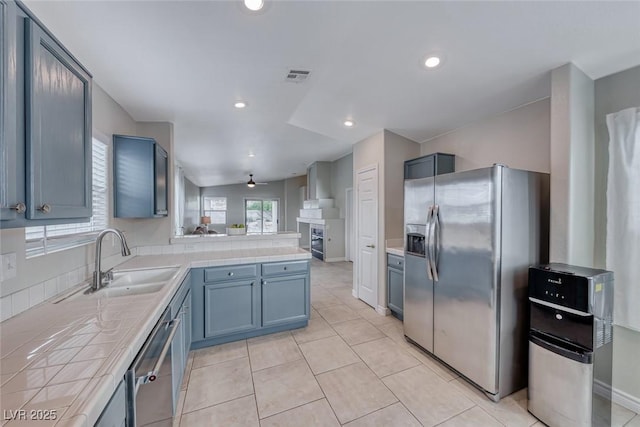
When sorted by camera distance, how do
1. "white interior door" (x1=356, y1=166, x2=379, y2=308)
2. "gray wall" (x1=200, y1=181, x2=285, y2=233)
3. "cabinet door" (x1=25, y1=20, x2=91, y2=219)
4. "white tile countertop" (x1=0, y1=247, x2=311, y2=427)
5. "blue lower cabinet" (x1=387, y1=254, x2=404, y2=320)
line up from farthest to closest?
"gray wall" (x1=200, y1=181, x2=285, y2=233), "white interior door" (x1=356, y1=166, x2=379, y2=308), "blue lower cabinet" (x1=387, y1=254, x2=404, y2=320), "cabinet door" (x1=25, y1=20, x2=91, y2=219), "white tile countertop" (x1=0, y1=247, x2=311, y2=427)

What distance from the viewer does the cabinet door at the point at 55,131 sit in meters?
0.96

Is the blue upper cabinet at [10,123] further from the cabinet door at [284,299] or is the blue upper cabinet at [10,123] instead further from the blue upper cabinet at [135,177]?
the cabinet door at [284,299]

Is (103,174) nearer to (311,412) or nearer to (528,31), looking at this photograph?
(311,412)

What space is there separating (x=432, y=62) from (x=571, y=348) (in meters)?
2.27

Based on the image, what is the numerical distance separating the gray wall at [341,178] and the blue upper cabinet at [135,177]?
15.3 feet

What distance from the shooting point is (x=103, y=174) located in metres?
2.33

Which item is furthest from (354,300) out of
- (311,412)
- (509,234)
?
(509,234)

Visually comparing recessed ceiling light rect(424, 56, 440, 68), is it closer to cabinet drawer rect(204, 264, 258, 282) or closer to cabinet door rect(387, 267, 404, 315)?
cabinet door rect(387, 267, 404, 315)

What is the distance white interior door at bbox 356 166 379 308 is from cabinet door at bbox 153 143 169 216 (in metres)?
2.68

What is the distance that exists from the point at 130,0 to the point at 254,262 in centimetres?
224

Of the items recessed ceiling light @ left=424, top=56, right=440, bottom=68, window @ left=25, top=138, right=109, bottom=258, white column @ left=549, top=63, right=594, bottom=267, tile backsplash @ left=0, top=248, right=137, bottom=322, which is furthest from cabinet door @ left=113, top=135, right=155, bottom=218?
white column @ left=549, top=63, right=594, bottom=267

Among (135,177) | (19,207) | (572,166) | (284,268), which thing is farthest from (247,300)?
(572,166)

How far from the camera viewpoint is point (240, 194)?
1075 centimetres

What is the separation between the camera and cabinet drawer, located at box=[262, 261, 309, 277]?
2.89 metres
